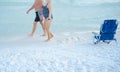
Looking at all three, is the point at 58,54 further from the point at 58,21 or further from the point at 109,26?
the point at 58,21

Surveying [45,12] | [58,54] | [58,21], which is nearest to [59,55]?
[58,54]

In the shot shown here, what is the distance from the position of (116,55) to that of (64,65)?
5.15 ft

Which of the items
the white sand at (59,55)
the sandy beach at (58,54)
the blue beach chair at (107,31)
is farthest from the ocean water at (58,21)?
the blue beach chair at (107,31)

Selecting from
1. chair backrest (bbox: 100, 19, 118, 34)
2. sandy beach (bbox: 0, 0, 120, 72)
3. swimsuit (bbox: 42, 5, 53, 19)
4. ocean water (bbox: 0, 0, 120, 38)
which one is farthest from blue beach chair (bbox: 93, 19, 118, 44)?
ocean water (bbox: 0, 0, 120, 38)

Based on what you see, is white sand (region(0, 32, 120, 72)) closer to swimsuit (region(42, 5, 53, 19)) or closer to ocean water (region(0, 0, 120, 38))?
swimsuit (region(42, 5, 53, 19))

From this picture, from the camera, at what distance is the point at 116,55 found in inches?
271

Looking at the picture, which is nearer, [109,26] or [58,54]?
[58,54]

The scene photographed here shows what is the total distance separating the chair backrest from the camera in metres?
8.27

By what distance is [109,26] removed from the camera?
828cm

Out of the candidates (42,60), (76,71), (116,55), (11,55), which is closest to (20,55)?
(11,55)

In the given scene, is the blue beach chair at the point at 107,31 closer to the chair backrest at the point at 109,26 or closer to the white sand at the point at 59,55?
the chair backrest at the point at 109,26

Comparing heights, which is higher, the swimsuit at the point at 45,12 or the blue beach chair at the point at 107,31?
the swimsuit at the point at 45,12

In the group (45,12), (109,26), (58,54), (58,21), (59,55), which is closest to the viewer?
(59,55)

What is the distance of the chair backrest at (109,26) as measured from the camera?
27.1 feet
